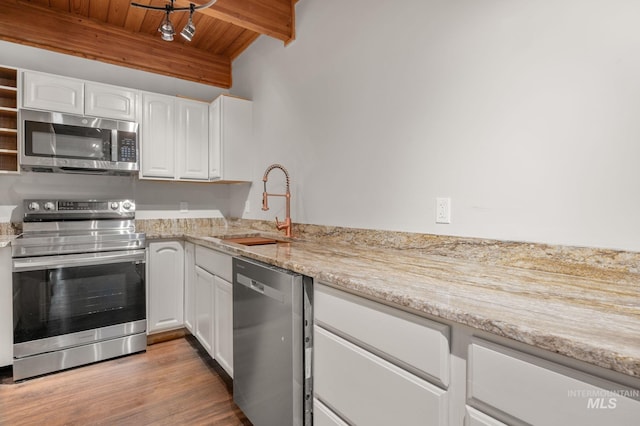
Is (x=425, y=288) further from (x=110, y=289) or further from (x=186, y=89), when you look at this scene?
(x=186, y=89)

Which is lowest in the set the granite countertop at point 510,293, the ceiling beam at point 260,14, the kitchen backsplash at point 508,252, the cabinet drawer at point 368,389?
the cabinet drawer at point 368,389

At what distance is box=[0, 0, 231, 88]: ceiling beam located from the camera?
260cm

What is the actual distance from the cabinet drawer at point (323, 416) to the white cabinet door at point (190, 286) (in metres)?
1.61

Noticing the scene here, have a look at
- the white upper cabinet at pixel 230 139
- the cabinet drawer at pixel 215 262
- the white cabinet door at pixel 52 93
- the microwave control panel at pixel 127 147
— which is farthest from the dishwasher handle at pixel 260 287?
the white cabinet door at pixel 52 93

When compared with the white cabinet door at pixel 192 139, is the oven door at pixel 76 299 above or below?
below

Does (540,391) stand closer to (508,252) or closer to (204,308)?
(508,252)

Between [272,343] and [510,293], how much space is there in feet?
3.11

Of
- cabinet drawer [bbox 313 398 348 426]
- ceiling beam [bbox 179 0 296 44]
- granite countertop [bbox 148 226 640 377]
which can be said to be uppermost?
ceiling beam [bbox 179 0 296 44]

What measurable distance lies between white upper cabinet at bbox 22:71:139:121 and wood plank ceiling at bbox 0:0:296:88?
0.52 m

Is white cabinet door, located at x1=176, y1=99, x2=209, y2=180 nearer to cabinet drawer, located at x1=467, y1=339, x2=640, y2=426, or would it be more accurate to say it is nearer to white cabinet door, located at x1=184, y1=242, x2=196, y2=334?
white cabinet door, located at x1=184, y1=242, x2=196, y2=334

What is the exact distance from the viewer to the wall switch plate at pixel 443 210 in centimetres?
148

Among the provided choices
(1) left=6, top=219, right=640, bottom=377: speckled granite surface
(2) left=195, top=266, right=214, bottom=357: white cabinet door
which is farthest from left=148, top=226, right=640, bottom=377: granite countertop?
(2) left=195, top=266, right=214, bottom=357: white cabinet door

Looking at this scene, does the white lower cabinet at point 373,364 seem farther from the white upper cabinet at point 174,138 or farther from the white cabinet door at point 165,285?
the white upper cabinet at point 174,138

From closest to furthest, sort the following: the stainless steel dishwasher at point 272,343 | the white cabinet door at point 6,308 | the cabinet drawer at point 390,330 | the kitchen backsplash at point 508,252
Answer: the cabinet drawer at point 390,330, the kitchen backsplash at point 508,252, the stainless steel dishwasher at point 272,343, the white cabinet door at point 6,308
